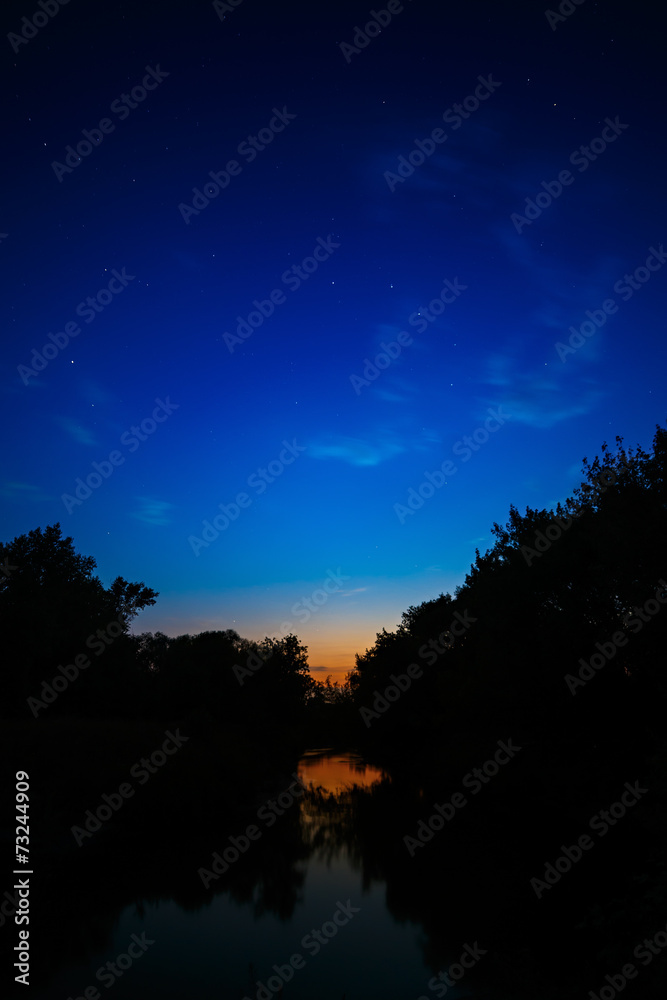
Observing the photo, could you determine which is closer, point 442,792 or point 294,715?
point 442,792

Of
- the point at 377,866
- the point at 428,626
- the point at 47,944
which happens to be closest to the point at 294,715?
the point at 428,626

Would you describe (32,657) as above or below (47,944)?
above

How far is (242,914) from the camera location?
15.6 meters

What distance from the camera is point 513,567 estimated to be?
1374 inches

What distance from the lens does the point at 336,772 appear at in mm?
47031

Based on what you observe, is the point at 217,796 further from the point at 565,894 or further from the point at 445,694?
the point at 445,694

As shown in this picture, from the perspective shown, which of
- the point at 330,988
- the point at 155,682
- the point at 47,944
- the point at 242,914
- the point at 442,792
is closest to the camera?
the point at 330,988

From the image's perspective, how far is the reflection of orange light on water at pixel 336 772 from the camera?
40188mm

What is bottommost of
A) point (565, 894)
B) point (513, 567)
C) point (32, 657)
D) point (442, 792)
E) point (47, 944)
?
point (442, 792)

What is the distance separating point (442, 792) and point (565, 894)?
1913 centimetres

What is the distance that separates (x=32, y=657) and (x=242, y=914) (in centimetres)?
3121

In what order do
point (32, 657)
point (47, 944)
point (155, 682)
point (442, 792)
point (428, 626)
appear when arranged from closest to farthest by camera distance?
point (47, 944)
point (442, 792)
point (32, 657)
point (155, 682)
point (428, 626)

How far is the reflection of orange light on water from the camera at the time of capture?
4019cm

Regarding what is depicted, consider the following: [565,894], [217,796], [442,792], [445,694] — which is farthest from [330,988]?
[445,694]
